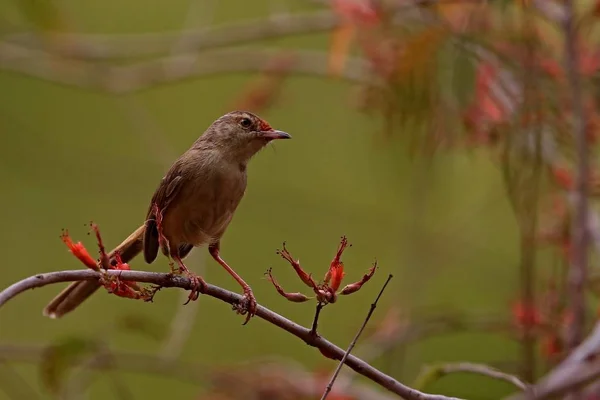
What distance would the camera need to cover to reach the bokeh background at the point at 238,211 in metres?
5.04

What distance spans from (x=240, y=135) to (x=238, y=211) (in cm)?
295

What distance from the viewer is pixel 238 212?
555cm

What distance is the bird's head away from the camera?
2520mm

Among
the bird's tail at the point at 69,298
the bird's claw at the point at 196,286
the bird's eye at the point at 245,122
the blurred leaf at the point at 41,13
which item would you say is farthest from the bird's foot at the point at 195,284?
the blurred leaf at the point at 41,13

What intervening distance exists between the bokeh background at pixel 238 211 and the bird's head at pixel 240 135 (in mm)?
1937

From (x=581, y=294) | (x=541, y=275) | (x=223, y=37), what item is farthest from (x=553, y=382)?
(x=223, y=37)

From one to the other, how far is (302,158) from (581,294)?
3620 mm

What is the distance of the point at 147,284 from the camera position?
1776mm

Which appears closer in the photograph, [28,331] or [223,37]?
[223,37]

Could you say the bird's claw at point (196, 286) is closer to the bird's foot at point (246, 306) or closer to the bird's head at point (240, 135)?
the bird's foot at point (246, 306)

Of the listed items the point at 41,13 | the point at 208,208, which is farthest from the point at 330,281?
the point at 41,13

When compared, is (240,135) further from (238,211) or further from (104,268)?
(238,211)

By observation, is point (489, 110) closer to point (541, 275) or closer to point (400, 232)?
point (541, 275)

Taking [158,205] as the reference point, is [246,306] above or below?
below
